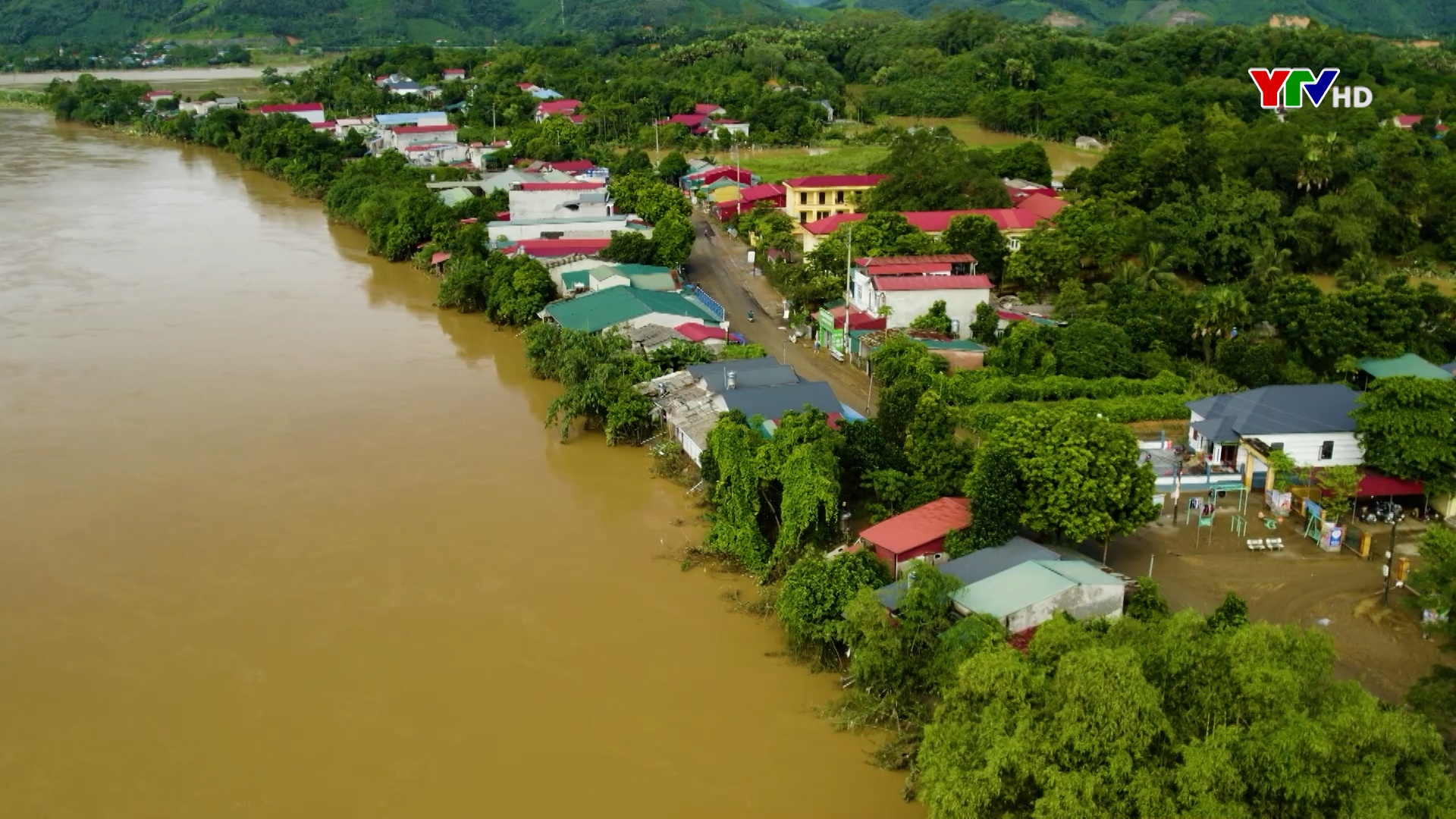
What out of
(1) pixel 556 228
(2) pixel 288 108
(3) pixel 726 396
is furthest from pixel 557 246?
(2) pixel 288 108

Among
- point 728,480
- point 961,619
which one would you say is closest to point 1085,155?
point 728,480

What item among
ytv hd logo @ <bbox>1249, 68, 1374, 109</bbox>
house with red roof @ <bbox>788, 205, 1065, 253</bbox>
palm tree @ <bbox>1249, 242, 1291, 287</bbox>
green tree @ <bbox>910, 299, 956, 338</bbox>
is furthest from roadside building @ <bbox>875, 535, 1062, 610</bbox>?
ytv hd logo @ <bbox>1249, 68, 1374, 109</bbox>

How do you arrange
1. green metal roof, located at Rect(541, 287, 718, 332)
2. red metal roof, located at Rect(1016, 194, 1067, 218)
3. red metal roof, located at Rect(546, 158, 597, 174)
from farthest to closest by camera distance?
1. red metal roof, located at Rect(546, 158, 597, 174)
2. red metal roof, located at Rect(1016, 194, 1067, 218)
3. green metal roof, located at Rect(541, 287, 718, 332)

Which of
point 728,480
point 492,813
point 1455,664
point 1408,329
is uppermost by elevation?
point 1408,329

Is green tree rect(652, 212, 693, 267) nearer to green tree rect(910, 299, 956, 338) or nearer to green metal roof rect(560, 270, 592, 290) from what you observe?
green metal roof rect(560, 270, 592, 290)

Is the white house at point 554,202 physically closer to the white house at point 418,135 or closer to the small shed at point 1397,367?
the white house at point 418,135

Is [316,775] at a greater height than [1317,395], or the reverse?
[1317,395]

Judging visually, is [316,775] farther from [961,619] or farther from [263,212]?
[263,212]
